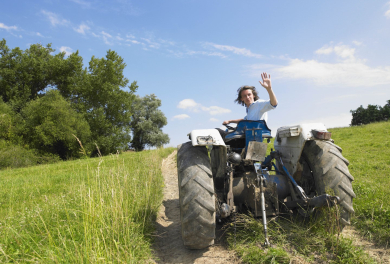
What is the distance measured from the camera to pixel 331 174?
3.23 metres

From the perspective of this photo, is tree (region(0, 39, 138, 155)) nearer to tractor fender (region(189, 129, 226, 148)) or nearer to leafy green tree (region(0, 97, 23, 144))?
leafy green tree (region(0, 97, 23, 144))

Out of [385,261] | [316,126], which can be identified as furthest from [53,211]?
[385,261]

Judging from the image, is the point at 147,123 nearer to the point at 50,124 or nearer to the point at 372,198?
the point at 50,124

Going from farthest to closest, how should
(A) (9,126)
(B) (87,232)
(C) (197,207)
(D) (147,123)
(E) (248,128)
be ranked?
1. (D) (147,123)
2. (A) (9,126)
3. (E) (248,128)
4. (C) (197,207)
5. (B) (87,232)

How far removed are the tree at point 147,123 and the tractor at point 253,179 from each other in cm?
4032

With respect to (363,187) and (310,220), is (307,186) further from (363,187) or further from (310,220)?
(363,187)

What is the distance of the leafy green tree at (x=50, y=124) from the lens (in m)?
24.0

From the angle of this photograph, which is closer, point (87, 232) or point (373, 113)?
point (87, 232)

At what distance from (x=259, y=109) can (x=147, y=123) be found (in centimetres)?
4088

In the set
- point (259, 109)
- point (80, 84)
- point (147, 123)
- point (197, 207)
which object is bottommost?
point (197, 207)

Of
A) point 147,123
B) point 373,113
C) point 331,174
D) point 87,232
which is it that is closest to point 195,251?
point 87,232

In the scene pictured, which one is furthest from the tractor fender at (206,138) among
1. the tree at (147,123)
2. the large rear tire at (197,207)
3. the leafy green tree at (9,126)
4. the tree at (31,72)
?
the tree at (147,123)

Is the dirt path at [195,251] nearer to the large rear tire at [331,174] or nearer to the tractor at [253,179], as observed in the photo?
the tractor at [253,179]

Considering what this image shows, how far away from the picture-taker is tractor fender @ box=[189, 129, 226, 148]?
3092 millimetres
